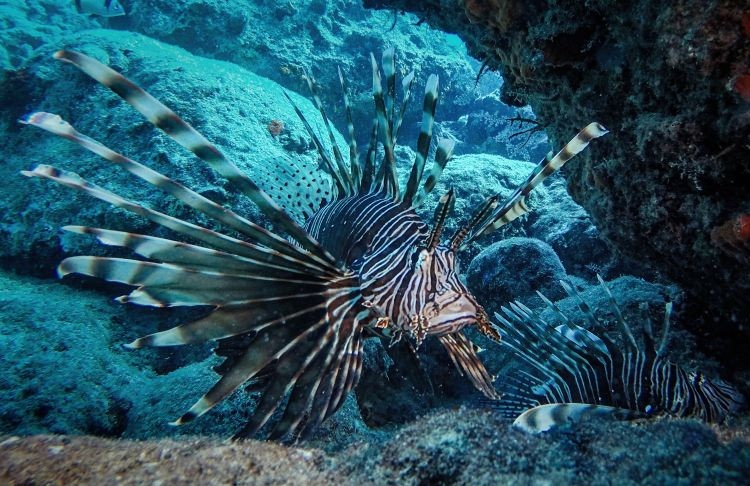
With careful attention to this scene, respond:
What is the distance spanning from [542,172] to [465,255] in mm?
Result: 4328

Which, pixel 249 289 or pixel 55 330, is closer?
pixel 249 289

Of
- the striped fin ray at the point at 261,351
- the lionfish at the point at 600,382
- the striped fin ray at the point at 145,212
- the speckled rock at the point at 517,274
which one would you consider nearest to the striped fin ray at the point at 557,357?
the lionfish at the point at 600,382

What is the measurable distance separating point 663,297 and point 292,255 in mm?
2824

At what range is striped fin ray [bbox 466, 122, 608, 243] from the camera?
74.3 inches

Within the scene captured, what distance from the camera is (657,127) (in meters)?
2.10

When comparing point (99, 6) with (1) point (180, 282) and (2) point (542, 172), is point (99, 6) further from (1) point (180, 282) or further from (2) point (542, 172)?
(2) point (542, 172)

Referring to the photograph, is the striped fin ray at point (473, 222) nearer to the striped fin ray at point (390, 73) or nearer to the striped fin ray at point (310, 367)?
the striped fin ray at point (310, 367)

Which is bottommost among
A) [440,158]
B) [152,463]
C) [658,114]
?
[152,463]

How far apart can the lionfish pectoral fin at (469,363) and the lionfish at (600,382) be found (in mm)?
288

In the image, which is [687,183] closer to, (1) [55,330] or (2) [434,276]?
(2) [434,276]

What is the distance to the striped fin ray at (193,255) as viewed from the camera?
5.62ft

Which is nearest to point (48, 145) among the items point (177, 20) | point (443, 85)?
point (177, 20)

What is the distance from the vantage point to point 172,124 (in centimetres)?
154

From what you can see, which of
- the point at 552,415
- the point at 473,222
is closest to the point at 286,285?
the point at 473,222
